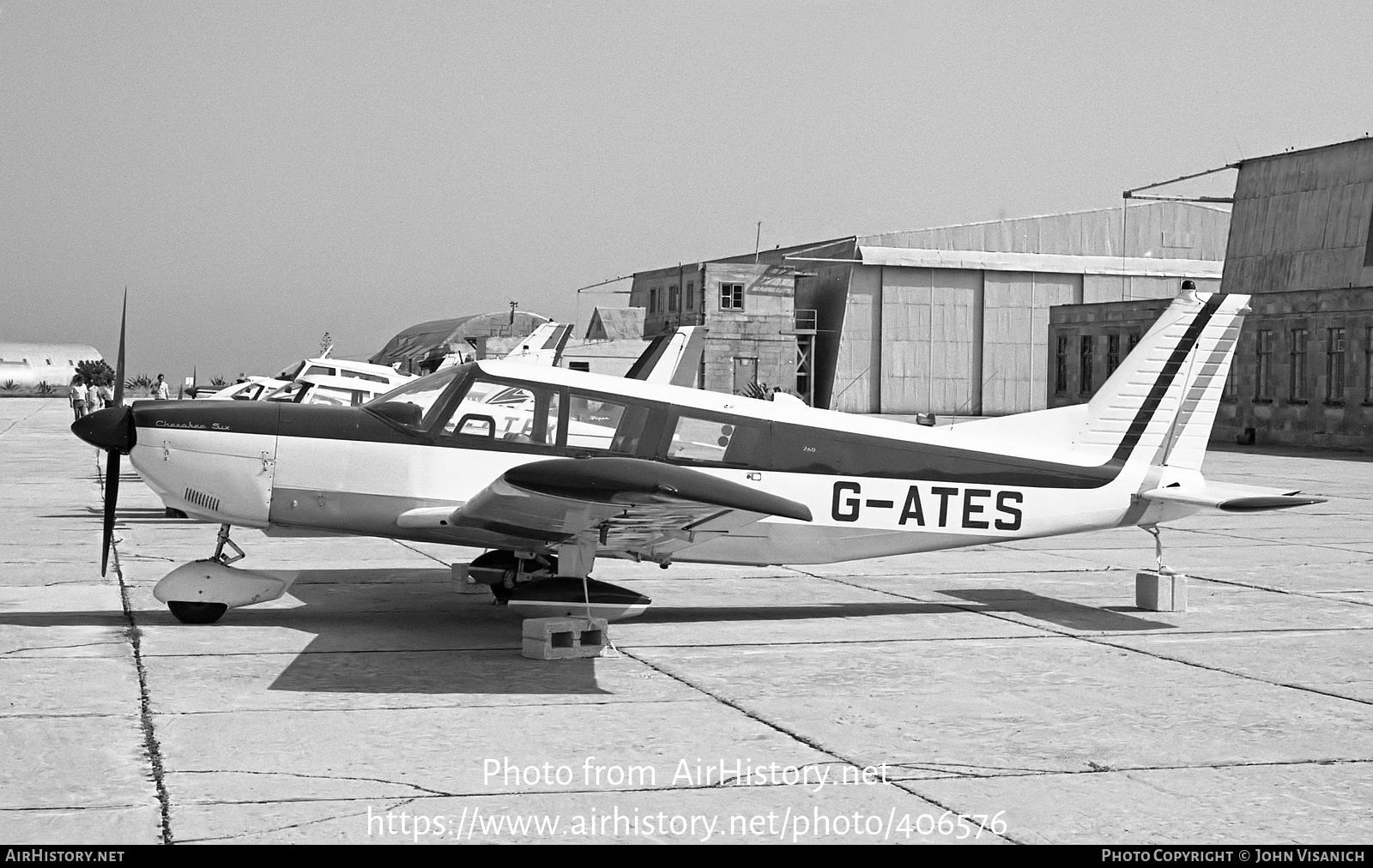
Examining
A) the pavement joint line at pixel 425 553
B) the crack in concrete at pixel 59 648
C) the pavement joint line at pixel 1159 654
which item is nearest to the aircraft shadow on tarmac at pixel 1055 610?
the pavement joint line at pixel 1159 654

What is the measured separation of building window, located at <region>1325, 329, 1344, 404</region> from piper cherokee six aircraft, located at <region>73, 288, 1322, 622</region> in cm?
3351

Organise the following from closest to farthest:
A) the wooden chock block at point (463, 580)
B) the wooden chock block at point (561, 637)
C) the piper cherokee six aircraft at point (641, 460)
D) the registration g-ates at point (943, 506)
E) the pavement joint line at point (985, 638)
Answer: the wooden chock block at point (561, 637)
the pavement joint line at point (985, 638)
the piper cherokee six aircraft at point (641, 460)
the registration g-ates at point (943, 506)
the wooden chock block at point (463, 580)

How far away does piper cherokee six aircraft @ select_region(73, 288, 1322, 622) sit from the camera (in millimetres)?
9336

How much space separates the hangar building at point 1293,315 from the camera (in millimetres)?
40344

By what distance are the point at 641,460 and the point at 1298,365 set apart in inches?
1531

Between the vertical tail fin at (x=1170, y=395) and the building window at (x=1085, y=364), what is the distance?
1703 inches

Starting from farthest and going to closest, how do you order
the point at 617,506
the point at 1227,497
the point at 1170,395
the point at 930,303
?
the point at 930,303
the point at 1170,395
the point at 1227,497
the point at 617,506

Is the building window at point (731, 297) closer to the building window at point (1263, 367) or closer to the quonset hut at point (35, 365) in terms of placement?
the building window at point (1263, 367)

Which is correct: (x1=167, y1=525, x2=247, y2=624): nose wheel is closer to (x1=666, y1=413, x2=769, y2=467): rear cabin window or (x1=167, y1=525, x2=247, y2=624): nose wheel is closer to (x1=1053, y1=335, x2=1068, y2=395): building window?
(x1=666, y1=413, x2=769, y2=467): rear cabin window

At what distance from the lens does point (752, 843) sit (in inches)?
195

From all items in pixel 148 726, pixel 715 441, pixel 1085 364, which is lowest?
pixel 148 726

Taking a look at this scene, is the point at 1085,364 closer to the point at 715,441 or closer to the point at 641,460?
the point at 715,441

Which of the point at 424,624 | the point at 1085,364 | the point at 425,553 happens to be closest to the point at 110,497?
the point at 424,624

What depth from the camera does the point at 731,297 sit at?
2542 inches
